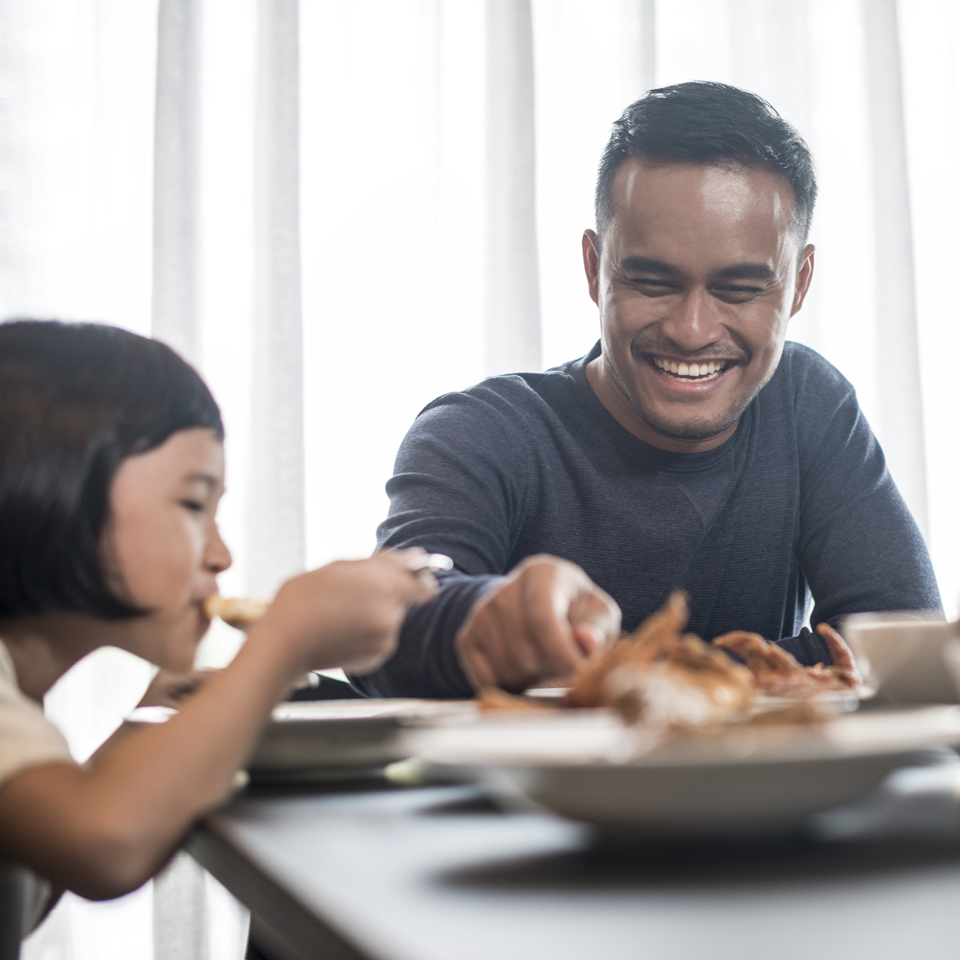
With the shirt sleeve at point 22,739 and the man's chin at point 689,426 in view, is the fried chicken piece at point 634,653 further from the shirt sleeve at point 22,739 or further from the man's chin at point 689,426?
the man's chin at point 689,426

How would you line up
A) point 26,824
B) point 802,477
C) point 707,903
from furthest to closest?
point 802,477
point 26,824
point 707,903

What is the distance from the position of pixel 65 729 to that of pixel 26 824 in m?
1.48

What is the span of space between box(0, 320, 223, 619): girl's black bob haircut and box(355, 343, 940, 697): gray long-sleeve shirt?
18.8 inches

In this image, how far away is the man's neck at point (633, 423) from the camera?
148 cm

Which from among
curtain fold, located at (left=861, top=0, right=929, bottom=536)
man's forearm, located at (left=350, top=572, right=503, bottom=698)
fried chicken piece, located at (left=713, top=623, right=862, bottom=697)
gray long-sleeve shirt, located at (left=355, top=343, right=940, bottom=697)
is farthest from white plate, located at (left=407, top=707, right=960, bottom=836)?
curtain fold, located at (left=861, top=0, right=929, bottom=536)

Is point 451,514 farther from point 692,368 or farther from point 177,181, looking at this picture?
point 177,181

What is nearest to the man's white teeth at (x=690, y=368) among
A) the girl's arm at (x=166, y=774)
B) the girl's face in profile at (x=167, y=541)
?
the girl's face in profile at (x=167, y=541)

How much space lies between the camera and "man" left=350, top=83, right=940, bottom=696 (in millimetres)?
1353

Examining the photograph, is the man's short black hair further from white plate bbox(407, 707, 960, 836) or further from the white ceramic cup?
white plate bbox(407, 707, 960, 836)

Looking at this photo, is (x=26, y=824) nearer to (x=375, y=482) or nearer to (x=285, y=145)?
(x=375, y=482)

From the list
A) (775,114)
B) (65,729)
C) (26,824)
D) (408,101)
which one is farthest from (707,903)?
(408,101)

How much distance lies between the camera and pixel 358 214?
2.21m

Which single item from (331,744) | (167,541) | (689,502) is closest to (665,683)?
(331,744)

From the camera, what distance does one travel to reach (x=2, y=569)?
30.4 inches
